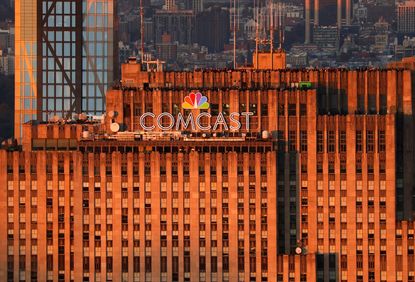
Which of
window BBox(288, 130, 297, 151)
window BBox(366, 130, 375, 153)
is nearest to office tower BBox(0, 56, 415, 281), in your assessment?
window BBox(366, 130, 375, 153)

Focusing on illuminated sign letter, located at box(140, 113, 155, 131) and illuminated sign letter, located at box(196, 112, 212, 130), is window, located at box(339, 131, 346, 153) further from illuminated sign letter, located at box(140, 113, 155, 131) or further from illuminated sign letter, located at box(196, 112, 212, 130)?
illuminated sign letter, located at box(140, 113, 155, 131)

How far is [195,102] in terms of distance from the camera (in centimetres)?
18525

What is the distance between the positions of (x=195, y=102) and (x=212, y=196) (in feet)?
19.6

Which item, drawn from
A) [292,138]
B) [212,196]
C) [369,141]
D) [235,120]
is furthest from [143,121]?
[369,141]

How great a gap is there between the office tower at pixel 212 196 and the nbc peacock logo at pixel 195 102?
0.08 meters

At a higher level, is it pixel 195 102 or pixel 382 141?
pixel 195 102

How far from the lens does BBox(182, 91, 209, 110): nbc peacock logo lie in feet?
608

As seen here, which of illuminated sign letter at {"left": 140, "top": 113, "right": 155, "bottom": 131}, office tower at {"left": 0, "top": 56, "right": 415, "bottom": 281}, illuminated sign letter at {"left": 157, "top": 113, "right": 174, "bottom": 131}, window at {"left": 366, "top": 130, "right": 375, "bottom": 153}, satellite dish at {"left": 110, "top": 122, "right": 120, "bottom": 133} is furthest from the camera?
illuminated sign letter at {"left": 157, "top": 113, "right": 174, "bottom": 131}

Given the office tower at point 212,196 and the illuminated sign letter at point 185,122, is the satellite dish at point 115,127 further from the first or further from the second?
the illuminated sign letter at point 185,122

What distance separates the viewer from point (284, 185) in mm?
184375

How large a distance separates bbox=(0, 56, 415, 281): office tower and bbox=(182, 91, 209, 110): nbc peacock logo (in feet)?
0.26

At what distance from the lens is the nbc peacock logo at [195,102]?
185 metres

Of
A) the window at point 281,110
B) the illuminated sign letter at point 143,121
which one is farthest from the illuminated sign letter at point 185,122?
the window at point 281,110

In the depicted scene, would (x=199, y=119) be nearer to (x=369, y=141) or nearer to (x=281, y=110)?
(x=281, y=110)
